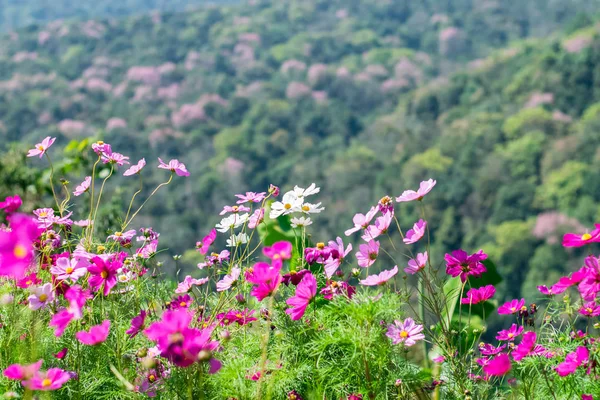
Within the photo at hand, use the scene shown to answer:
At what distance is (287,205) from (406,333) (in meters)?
0.32

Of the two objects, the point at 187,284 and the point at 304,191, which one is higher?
the point at 304,191

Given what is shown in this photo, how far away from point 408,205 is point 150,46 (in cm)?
2887

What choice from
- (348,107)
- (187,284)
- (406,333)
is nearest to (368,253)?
(406,333)

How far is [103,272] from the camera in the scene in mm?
998

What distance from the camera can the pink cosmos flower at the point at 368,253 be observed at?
1.12m

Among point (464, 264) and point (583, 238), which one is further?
point (464, 264)

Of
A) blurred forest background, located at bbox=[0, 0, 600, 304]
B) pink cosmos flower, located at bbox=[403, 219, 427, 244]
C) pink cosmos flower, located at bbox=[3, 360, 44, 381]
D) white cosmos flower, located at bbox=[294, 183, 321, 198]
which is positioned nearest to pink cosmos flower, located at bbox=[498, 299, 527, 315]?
pink cosmos flower, located at bbox=[403, 219, 427, 244]

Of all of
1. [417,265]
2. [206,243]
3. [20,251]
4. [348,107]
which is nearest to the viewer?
[20,251]

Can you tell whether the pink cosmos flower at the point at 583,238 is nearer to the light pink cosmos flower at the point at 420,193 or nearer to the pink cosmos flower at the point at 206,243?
the light pink cosmos flower at the point at 420,193

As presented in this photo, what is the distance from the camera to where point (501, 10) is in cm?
5019

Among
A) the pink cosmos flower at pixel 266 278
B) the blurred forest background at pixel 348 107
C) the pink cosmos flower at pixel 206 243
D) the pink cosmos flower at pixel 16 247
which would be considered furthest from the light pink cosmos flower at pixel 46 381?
the blurred forest background at pixel 348 107

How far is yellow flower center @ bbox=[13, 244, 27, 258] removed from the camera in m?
0.70

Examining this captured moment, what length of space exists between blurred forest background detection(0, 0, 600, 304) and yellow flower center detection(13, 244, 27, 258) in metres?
4.19

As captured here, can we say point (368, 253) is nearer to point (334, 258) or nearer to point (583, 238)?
point (334, 258)
